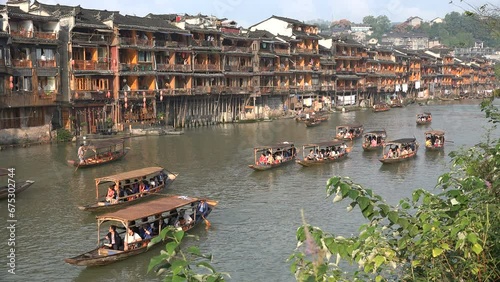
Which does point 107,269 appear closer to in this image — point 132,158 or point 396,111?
point 132,158

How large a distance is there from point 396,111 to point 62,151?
180 ft

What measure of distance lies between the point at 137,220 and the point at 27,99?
26.6 m

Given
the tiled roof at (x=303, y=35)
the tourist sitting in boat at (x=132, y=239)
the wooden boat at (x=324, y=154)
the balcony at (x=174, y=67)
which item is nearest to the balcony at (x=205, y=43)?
the balcony at (x=174, y=67)

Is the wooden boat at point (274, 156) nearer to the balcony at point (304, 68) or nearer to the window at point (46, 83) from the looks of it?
the window at point (46, 83)

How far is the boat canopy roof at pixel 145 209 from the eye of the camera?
61.8 ft

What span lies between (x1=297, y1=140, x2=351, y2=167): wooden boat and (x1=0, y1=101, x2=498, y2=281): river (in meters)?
0.54

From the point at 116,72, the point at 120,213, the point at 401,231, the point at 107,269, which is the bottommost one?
the point at 107,269

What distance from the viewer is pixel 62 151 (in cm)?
A: 4072

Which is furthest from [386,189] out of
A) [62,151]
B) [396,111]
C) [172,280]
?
[396,111]

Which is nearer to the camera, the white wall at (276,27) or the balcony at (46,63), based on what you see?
the balcony at (46,63)

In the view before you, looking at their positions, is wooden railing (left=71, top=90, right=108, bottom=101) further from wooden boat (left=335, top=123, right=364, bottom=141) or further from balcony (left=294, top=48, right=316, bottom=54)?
balcony (left=294, top=48, right=316, bottom=54)

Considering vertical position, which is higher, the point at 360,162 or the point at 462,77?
the point at 462,77

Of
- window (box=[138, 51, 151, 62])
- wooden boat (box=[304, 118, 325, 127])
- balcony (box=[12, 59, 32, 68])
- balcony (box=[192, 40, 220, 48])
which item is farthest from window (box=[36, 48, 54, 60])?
wooden boat (box=[304, 118, 325, 127])

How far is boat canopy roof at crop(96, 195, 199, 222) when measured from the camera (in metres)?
18.8
